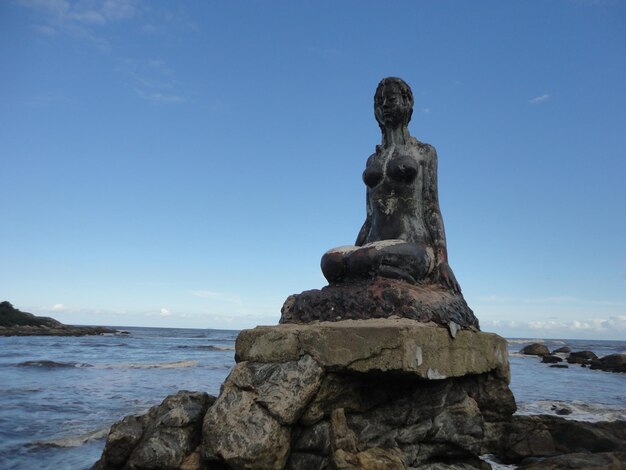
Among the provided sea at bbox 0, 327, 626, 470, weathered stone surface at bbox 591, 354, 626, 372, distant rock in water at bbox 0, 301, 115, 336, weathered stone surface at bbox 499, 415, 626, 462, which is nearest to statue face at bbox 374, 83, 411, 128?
weathered stone surface at bbox 499, 415, 626, 462

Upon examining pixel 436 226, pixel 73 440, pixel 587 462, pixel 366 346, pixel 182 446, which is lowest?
pixel 73 440

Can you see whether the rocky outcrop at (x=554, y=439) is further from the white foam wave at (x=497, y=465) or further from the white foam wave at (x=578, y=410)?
the white foam wave at (x=578, y=410)

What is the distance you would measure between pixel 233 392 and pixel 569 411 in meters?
8.76

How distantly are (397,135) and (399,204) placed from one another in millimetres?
688

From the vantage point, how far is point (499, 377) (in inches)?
181

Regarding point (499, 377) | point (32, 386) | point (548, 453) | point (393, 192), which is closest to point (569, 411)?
point (548, 453)

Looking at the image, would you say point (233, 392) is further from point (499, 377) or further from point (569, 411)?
point (569, 411)

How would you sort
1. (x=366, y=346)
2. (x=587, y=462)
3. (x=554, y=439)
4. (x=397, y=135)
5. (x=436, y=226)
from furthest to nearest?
(x=554, y=439) < (x=397, y=135) < (x=436, y=226) < (x=587, y=462) < (x=366, y=346)

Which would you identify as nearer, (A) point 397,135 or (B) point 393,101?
(B) point 393,101

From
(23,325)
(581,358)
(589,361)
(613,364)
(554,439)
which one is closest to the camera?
(554,439)

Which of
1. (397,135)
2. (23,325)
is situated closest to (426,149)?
(397,135)

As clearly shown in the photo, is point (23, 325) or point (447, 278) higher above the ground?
point (23, 325)

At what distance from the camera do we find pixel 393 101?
4.93 m

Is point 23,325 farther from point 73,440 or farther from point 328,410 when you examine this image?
point 328,410
